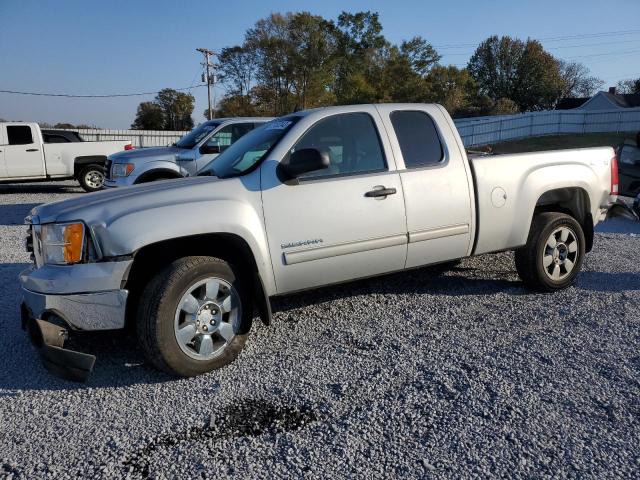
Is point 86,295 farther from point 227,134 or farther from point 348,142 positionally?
point 227,134

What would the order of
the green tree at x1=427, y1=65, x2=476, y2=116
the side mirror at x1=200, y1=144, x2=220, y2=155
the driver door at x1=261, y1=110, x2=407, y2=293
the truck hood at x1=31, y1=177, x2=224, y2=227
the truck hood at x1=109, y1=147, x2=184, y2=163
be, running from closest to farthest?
the truck hood at x1=31, y1=177, x2=224, y2=227, the driver door at x1=261, y1=110, x2=407, y2=293, the truck hood at x1=109, y1=147, x2=184, y2=163, the side mirror at x1=200, y1=144, x2=220, y2=155, the green tree at x1=427, y1=65, x2=476, y2=116

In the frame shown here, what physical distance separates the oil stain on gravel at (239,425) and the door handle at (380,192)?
1716mm

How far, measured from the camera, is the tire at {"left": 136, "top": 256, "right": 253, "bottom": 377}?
3.34m

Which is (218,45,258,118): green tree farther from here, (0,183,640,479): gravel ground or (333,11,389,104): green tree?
(0,183,640,479): gravel ground

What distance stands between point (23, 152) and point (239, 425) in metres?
13.5

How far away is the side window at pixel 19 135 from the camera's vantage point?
13781mm

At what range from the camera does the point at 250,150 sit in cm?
433

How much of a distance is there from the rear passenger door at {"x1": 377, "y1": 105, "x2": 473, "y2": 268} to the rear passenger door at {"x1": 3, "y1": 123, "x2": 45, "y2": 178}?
1240 cm

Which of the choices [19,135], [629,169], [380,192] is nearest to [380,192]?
[380,192]

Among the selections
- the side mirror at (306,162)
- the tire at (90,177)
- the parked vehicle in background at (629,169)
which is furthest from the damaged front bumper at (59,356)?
the tire at (90,177)

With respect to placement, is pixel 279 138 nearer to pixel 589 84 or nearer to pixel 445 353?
pixel 445 353

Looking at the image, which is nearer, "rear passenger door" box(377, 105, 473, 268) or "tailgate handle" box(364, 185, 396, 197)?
"tailgate handle" box(364, 185, 396, 197)

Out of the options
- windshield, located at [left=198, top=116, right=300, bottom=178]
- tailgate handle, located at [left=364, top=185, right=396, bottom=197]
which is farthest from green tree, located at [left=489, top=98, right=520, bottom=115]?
tailgate handle, located at [left=364, top=185, right=396, bottom=197]

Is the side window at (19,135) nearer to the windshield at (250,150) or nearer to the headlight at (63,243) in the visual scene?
the windshield at (250,150)
